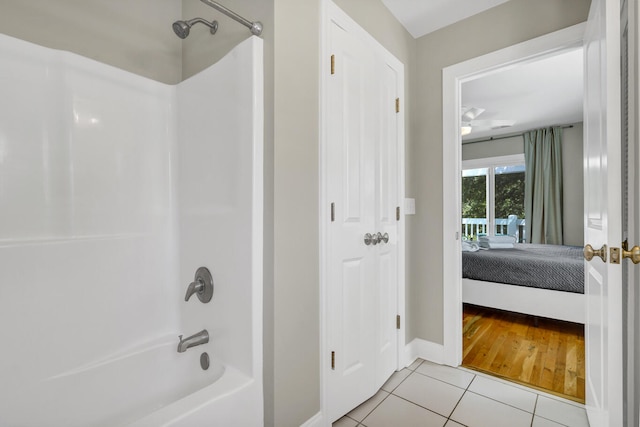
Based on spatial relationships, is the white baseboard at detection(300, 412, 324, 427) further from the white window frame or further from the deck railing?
the white window frame

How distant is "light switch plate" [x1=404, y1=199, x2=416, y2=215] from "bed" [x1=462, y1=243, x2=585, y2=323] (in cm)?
142

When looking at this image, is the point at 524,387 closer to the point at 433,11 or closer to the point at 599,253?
the point at 599,253

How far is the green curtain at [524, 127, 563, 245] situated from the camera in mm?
4988

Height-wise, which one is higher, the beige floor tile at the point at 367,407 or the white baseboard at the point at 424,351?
the white baseboard at the point at 424,351

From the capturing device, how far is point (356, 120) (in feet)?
5.68

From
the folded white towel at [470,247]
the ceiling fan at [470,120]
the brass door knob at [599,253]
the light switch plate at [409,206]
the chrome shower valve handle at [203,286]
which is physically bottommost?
the folded white towel at [470,247]

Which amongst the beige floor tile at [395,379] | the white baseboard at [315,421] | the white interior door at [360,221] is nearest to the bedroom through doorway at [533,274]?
the beige floor tile at [395,379]

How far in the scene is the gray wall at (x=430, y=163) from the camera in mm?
2143

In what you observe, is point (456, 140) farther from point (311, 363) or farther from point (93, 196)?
point (93, 196)

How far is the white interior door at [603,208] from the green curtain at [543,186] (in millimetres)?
4137

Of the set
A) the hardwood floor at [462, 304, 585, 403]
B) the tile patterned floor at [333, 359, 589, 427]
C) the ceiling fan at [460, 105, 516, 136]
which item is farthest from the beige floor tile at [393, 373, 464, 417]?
the ceiling fan at [460, 105, 516, 136]

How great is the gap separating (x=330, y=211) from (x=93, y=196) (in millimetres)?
1125

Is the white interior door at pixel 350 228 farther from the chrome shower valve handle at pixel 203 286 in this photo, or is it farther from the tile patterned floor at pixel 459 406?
the chrome shower valve handle at pixel 203 286

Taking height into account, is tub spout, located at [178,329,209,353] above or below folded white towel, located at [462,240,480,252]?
below
